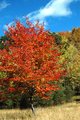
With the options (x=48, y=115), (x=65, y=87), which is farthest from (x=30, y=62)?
(x=65, y=87)

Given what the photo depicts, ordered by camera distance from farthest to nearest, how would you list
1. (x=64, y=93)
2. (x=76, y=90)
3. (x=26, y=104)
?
1. (x=76, y=90)
2. (x=64, y=93)
3. (x=26, y=104)

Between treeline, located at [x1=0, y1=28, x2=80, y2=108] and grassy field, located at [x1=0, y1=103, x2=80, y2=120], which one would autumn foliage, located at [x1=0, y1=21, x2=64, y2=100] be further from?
treeline, located at [x1=0, y1=28, x2=80, y2=108]

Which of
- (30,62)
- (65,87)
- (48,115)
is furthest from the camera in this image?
(65,87)

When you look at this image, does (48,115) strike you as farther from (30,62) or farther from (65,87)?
(65,87)

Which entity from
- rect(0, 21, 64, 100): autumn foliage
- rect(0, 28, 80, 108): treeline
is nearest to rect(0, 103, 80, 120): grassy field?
rect(0, 21, 64, 100): autumn foliage

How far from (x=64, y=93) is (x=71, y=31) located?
348 ft

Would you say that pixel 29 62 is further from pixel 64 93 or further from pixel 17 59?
pixel 64 93

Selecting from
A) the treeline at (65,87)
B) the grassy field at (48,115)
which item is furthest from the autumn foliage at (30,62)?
the treeline at (65,87)

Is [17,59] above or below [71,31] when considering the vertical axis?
below

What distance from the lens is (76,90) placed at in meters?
64.6

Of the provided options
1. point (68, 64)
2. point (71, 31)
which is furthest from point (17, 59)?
point (71, 31)

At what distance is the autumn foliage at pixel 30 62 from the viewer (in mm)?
25000

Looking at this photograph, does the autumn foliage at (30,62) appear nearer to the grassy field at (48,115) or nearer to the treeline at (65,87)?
the grassy field at (48,115)

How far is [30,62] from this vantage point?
24938mm
